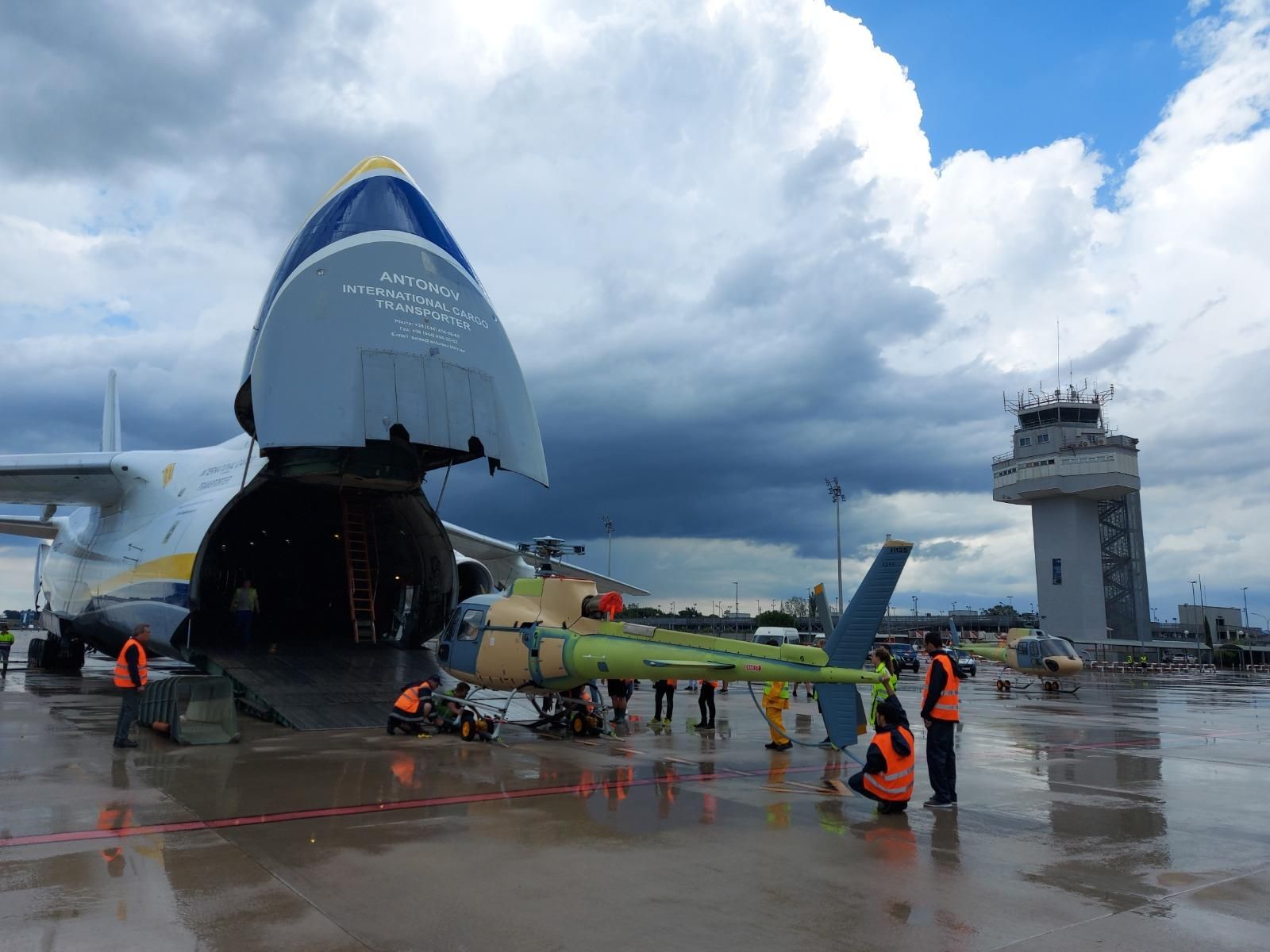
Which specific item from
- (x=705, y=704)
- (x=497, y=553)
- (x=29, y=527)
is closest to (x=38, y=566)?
(x=29, y=527)

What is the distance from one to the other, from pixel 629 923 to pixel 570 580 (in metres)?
7.92

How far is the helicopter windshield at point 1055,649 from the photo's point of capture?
91.1 ft

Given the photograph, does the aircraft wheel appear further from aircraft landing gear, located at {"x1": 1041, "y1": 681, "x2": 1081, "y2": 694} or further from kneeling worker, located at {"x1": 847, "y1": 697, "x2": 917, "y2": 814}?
aircraft landing gear, located at {"x1": 1041, "y1": 681, "x2": 1081, "y2": 694}

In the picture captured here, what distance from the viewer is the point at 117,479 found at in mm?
19469

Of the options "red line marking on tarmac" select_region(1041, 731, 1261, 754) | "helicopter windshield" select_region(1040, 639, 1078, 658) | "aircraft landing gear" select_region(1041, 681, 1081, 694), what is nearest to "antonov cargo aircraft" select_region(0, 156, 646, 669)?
"red line marking on tarmac" select_region(1041, 731, 1261, 754)

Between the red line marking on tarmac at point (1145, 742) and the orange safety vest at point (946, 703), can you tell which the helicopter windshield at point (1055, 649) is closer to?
the red line marking on tarmac at point (1145, 742)

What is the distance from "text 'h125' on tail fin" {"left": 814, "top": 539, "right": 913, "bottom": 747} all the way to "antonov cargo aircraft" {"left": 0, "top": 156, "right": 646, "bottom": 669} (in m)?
5.56

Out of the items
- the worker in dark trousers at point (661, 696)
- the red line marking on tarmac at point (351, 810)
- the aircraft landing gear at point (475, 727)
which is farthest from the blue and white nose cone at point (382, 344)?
the red line marking on tarmac at point (351, 810)

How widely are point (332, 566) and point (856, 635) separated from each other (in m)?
13.4

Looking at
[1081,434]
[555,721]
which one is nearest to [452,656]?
[555,721]

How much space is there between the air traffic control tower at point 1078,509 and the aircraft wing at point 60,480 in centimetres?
6075

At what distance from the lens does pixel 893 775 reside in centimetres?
776

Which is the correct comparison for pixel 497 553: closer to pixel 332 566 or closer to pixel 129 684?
pixel 332 566

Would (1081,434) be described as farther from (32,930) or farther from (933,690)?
(32,930)
